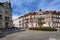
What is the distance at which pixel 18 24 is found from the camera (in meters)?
107

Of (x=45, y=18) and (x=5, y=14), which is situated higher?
(x=5, y=14)

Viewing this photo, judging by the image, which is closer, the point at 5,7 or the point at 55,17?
the point at 5,7

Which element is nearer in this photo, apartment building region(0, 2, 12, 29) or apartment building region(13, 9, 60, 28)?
apartment building region(0, 2, 12, 29)

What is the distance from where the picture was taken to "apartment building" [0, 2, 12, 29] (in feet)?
178

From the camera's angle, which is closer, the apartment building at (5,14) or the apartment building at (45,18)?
the apartment building at (5,14)

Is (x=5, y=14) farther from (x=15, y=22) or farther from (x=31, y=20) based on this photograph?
(x=15, y=22)

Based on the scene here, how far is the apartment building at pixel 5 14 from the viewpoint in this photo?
178 feet

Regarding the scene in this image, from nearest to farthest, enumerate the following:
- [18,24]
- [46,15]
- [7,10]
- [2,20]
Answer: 1. [2,20]
2. [7,10]
3. [46,15]
4. [18,24]

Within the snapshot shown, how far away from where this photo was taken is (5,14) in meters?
57.2

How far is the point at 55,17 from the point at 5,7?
3810 centimetres

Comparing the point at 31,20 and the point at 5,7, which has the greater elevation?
the point at 5,7

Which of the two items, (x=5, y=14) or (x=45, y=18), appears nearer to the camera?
(x=5, y=14)

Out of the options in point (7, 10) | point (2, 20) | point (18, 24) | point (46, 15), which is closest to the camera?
point (2, 20)

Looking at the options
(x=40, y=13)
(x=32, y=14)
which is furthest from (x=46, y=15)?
(x=32, y=14)
